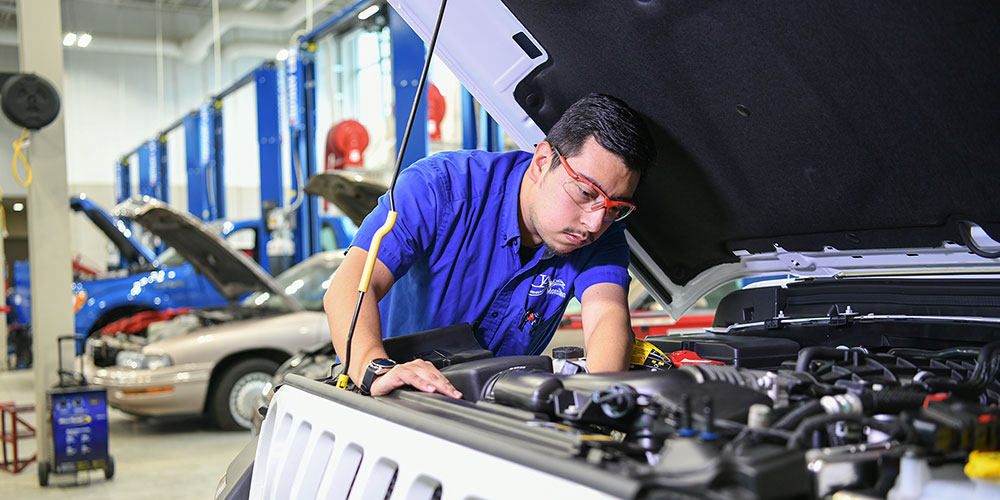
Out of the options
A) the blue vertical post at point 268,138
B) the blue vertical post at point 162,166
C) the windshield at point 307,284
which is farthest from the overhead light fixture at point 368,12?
the blue vertical post at point 162,166

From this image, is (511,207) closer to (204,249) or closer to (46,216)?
(46,216)

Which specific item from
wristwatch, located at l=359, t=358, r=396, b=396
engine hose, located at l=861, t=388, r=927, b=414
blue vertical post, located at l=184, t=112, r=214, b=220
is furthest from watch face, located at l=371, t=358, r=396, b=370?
blue vertical post, located at l=184, t=112, r=214, b=220

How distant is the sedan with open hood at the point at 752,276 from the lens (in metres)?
1.01

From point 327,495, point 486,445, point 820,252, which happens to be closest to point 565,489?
point 486,445

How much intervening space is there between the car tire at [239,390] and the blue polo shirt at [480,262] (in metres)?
4.13

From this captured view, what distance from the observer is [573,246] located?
1.93m

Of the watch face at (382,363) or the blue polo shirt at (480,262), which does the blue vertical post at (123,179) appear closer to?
the blue polo shirt at (480,262)

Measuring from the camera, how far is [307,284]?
6.59m

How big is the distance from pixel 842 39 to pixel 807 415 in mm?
725

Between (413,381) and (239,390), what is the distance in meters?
4.90

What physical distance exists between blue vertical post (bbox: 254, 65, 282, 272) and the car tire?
281cm

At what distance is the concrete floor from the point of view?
15.7 ft

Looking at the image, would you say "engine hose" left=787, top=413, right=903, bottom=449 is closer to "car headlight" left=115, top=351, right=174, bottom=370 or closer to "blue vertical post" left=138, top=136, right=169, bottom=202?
"car headlight" left=115, top=351, right=174, bottom=370

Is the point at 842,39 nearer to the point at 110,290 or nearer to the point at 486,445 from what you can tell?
the point at 486,445
